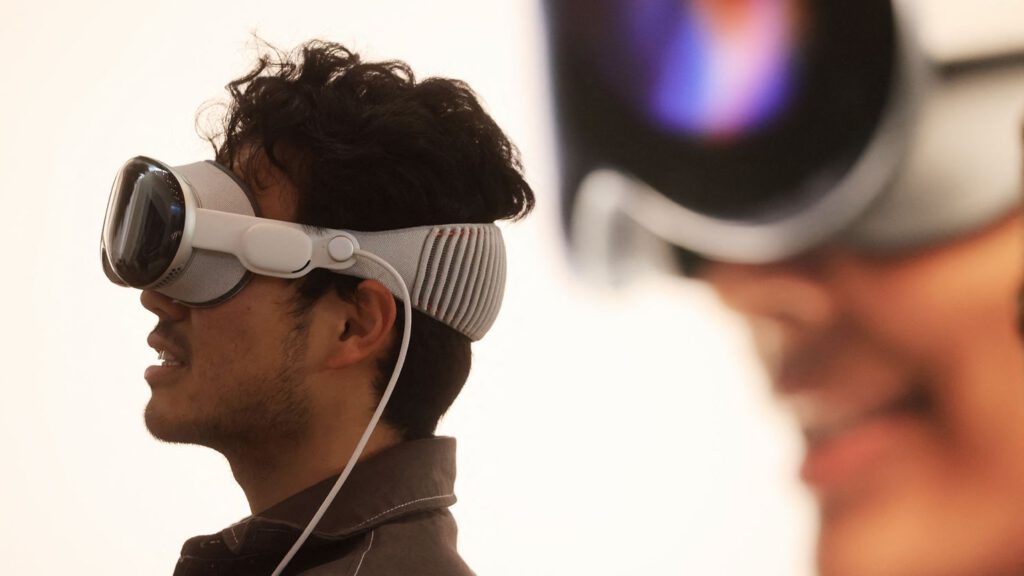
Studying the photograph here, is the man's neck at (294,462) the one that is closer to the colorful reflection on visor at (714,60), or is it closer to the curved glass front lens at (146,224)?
the curved glass front lens at (146,224)

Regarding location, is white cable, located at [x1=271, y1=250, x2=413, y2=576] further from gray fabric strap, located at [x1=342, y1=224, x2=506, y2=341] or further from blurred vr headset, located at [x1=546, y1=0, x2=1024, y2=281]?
blurred vr headset, located at [x1=546, y1=0, x2=1024, y2=281]

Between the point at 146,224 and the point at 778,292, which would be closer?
the point at 146,224

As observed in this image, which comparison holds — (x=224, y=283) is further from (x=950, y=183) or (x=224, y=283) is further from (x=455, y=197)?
(x=950, y=183)

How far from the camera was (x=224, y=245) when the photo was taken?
1015mm

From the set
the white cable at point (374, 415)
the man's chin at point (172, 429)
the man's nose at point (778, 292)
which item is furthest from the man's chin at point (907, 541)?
the man's chin at point (172, 429)

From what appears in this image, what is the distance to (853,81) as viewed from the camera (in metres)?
1.67

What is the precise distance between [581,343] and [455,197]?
642mm

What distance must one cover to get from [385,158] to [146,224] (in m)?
0.25

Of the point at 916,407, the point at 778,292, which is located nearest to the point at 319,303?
the point at 778,292

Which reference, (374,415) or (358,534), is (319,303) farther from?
(358,534)

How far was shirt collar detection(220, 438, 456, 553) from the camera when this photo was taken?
3.25 feet

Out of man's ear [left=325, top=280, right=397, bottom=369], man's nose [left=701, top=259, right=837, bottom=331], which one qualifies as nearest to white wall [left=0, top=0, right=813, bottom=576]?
man's nose [left=701, top=259, right=837, bottom=331]

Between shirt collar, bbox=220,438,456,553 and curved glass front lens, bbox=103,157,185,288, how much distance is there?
26 cm

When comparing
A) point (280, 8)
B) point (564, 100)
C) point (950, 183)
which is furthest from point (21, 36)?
point (950, 183)
